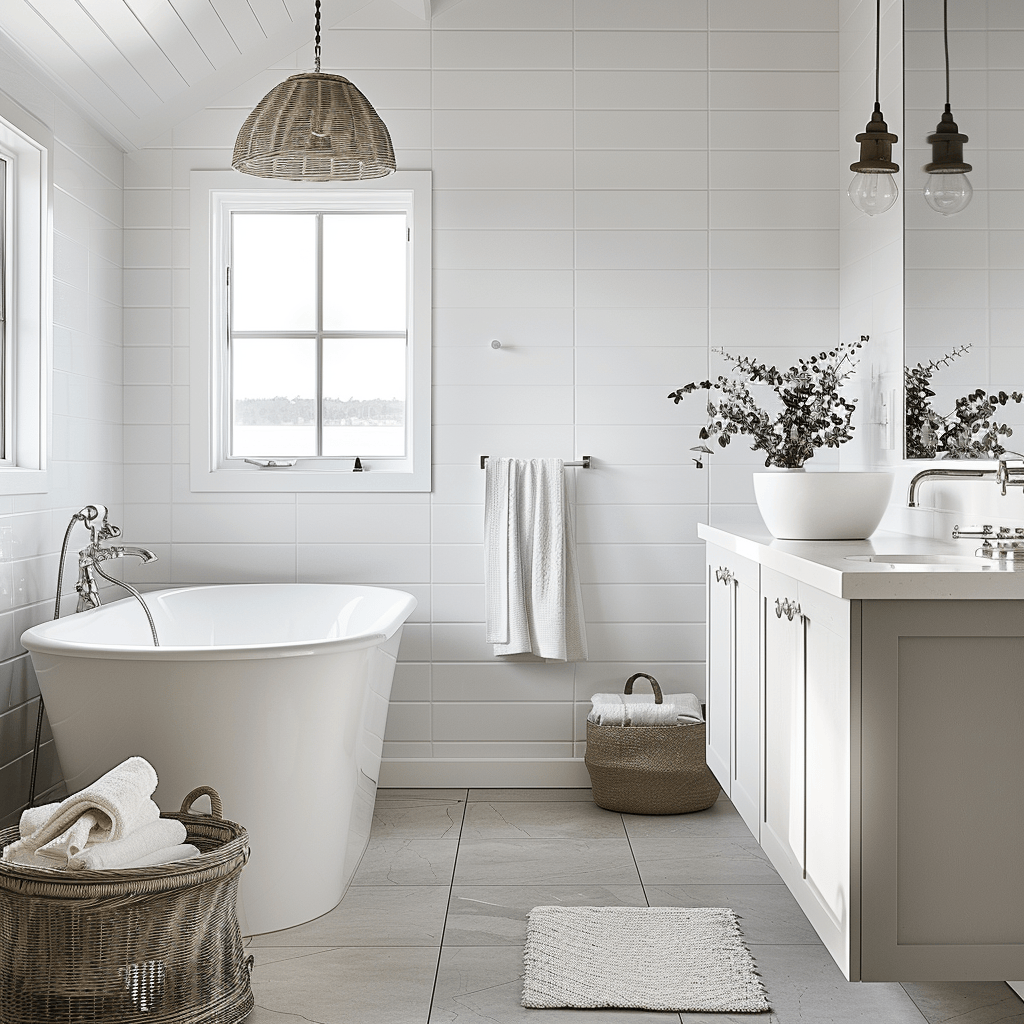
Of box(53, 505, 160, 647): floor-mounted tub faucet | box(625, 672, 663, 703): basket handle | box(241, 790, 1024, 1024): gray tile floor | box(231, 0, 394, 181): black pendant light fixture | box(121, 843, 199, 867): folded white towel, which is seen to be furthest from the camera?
box(625, 672, 663, 703): basket handle

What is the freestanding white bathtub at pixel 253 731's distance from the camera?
229 centimetres

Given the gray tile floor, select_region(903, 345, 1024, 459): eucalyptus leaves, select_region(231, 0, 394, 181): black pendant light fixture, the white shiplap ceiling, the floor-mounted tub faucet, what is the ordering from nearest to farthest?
the gray tile floor, select_region(903, 345, 1024, 459): eucalyptus leaves, select_region(231, 0, 394, 181): black pendant light fixture, the white shiplap ceiling, the floor-mounted tub faucet

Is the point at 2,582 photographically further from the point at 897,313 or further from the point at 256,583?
the point at 897,313

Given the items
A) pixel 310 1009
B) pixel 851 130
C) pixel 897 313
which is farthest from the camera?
pixel 851 130

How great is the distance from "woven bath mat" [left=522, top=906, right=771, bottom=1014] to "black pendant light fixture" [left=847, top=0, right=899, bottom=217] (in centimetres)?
183

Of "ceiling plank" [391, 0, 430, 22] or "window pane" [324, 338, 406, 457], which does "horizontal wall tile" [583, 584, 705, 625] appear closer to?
"window pane" [324, 338, 406, 457]

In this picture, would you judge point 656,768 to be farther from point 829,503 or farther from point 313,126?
point 313,126

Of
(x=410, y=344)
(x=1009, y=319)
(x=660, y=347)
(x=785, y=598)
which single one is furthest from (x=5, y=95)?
(x=1009, y=319)

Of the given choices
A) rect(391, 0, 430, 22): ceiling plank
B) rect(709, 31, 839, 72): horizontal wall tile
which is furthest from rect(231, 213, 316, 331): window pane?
rect(709, 31, 839, 72): horizontal wall tile

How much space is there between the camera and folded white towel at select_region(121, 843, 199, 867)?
2035mm

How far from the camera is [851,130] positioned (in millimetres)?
3514

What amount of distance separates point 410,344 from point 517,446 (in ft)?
1.72

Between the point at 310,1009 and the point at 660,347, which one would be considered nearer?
the point at 310,1009

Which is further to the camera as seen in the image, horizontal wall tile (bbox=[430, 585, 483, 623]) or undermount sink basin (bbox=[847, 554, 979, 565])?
horizontal wall tile (bbox=[430, 585, 483, 623])
